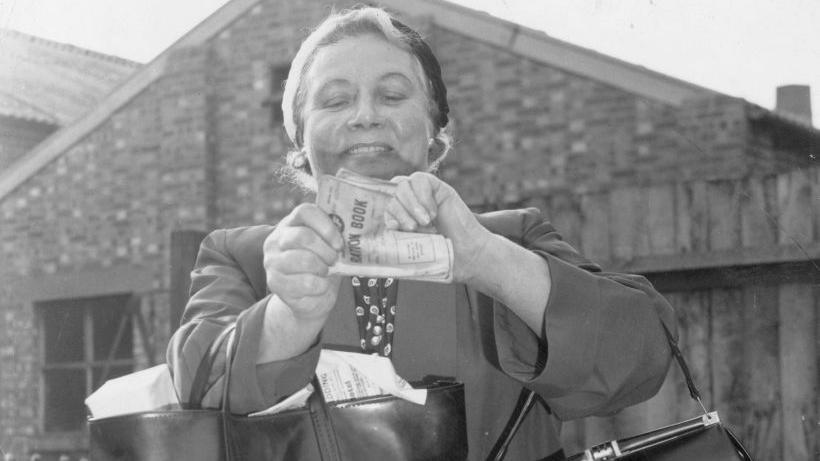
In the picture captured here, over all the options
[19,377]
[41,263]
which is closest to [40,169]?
[41,263]

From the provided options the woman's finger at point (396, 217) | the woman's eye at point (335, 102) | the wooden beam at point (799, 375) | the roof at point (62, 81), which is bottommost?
the wooden beam at point (799, 375)

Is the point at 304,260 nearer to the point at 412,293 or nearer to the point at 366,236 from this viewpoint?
the point at 366,236

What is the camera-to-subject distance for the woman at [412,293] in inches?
49.0

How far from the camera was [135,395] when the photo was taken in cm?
136

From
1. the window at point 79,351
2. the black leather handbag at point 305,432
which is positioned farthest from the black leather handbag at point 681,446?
the window at point 79,351

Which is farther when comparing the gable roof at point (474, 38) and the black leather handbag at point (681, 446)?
the gable roof at point (474, 38)

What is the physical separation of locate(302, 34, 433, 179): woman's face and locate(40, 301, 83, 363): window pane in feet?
23.1

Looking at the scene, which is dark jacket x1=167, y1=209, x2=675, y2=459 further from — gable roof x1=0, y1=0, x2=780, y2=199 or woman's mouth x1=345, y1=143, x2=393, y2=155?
gable roof x1=0, y1=0, x2=780, y2=199

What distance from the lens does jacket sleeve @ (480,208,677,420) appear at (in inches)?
52.3

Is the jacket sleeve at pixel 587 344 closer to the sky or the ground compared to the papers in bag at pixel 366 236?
closer to the ground

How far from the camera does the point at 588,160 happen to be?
19.9 feet

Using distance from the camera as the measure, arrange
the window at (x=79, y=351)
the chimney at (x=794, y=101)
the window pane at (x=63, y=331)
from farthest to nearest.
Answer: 1. the window pane at (x=63, y=331)
2. the window at (x=79, y=351)
3. the chimney at (x=794, y=101)

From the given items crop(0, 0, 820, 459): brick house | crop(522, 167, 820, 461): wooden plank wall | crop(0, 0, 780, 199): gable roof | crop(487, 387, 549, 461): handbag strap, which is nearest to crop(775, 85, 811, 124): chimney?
crop(0, 0, 820, 459): brick house

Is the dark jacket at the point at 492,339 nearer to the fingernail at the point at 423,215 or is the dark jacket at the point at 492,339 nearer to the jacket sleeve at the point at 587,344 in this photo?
the jacket sleeve at the point at 587,344
